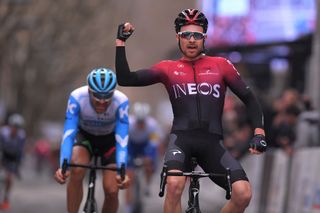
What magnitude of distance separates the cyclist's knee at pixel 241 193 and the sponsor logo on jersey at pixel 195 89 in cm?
97

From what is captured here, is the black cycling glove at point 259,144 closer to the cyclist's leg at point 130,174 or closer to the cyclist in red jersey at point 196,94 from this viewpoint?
the cyclist in red jersey at point 196,94

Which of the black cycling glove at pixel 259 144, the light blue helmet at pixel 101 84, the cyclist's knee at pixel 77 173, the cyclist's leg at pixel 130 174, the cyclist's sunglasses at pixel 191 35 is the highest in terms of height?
the cyclist's sunglasses at pixel 191 35

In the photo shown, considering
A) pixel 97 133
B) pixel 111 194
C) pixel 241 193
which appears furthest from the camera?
pixel 97 133

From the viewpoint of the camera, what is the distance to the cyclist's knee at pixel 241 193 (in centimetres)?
827

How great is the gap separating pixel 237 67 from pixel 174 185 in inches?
931

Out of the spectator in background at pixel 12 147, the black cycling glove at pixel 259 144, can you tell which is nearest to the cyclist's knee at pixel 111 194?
the black cycling glove at pixel 259 144

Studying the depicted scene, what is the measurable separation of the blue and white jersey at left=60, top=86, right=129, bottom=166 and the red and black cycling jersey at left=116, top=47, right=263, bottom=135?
1.67 metres

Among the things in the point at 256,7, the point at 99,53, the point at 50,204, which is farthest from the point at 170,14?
the point at 50,204

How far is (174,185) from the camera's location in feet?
Result: 27.2

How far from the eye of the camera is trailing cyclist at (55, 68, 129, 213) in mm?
10062

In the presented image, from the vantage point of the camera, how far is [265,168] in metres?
17.2

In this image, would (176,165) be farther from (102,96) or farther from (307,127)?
(307,127)

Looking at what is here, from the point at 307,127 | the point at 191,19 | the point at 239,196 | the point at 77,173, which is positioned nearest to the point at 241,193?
the point at 239,196

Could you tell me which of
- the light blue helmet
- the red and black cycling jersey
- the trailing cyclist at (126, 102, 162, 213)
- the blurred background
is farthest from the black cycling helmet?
the trailing cyclist at (126, 102, 162, 213)
